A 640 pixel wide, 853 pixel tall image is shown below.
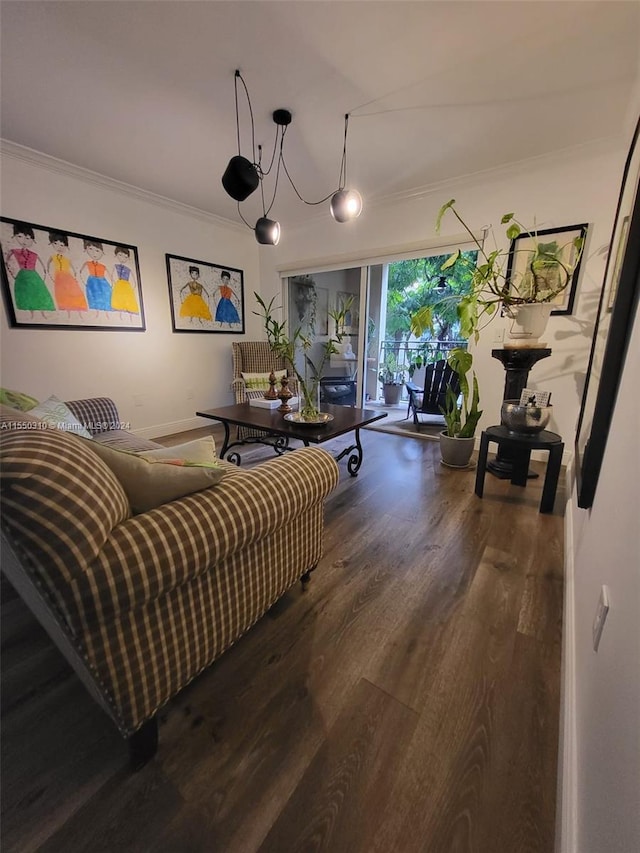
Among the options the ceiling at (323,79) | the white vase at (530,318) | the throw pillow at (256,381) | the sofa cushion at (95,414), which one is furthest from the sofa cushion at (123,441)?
the white vase at (530,318)

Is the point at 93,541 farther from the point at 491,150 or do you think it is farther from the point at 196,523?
the point at 491,150

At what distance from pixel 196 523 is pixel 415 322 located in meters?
2.42

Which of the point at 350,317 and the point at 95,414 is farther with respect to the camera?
the point at 350,317

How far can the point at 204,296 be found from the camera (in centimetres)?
400

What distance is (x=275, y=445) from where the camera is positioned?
9.47 ft

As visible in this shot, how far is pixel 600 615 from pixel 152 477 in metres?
1.19

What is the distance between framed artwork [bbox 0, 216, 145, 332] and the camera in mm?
2705

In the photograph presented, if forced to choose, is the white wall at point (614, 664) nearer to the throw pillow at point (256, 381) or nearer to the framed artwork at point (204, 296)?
the throw pillow at point (256, 381)

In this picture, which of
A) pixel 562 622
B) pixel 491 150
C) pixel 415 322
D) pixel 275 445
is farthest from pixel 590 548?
pixel 491 150

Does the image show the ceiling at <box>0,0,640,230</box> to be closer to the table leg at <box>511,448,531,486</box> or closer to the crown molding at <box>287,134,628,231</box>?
the crown molding at <box>287,134,628,231</box>

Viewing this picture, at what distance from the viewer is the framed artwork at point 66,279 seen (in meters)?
2.71

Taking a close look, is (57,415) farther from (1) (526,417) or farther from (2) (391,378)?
(2) (391,378)

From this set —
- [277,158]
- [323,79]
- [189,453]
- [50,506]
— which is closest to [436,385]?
[277,158]

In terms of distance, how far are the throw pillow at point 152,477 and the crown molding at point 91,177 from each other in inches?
127
